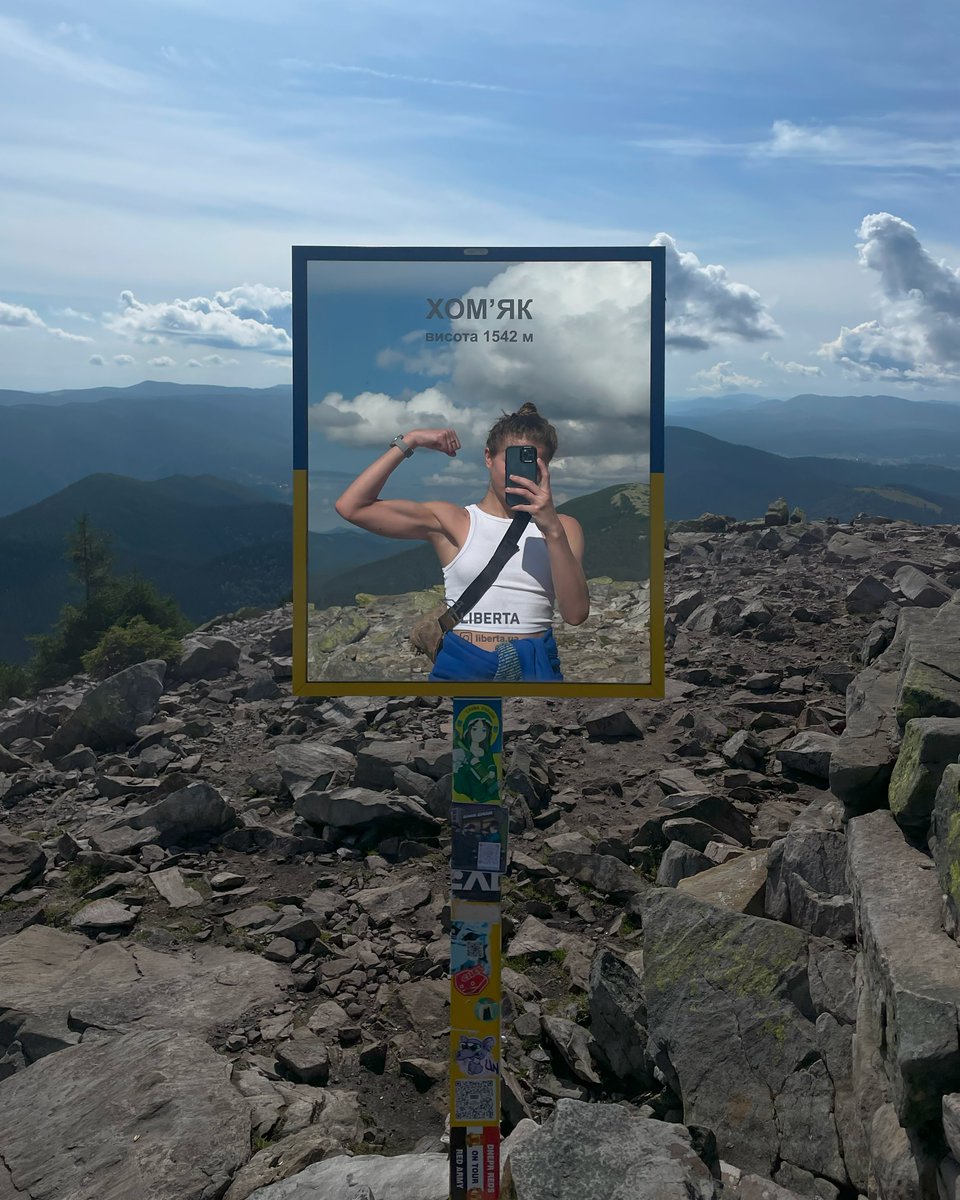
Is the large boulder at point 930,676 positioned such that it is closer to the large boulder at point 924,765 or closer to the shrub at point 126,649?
the large boulder at point 924,765

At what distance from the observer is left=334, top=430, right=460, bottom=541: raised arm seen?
15.1 ft

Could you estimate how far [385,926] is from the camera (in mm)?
8891

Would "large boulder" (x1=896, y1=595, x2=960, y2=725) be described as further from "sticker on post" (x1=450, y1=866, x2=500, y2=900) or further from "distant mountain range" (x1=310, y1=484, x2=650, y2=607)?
"sticker on post" (x1=450, y1=866, x2=500, y2=900)

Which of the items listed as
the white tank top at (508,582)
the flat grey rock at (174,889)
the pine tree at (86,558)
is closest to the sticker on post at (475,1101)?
the white tank top at (508,582)

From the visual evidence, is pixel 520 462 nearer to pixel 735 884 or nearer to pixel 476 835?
pixel 476 835

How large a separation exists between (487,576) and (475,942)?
1.76 meters

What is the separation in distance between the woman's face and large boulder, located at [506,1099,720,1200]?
299 cm

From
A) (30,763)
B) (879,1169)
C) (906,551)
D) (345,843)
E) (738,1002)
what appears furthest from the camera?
(906,551)

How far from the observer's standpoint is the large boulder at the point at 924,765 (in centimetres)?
551

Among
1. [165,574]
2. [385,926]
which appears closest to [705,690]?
[385,926]

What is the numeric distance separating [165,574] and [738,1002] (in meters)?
168

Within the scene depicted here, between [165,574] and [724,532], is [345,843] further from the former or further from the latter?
[165,574]

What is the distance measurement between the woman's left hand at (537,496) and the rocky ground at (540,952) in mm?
596

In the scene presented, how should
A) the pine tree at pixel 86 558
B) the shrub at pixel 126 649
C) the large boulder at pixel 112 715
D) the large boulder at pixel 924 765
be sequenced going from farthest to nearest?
the pine tree at pixel 86 558, the shrub at pixel 126 649, the large boulder at pixel 112 715, the large boulder at pixel 924 765
